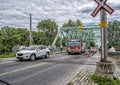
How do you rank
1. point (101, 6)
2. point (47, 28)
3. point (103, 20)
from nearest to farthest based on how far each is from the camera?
point (101, 6) → point (103, 20) → point (47, 28)

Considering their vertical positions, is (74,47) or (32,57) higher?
(74,47)

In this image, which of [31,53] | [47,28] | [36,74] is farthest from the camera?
[47,28]

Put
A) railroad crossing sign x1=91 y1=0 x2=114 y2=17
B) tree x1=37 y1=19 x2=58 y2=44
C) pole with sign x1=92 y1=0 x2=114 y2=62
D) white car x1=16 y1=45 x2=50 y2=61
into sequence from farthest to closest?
1. tree x1=37 y1=19 x2=58 y2=44
2. white car x1=16 y1=45 x2=50 y2=61
3. pole with sign x1=92 y1=0 x2=114 y2=62
4. railroad crossing sign x1=91 y1=0 x2=114 y2=17

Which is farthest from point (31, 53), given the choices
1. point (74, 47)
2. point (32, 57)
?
point (74, 47)

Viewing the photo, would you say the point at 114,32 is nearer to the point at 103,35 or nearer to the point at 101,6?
the point at 103,35

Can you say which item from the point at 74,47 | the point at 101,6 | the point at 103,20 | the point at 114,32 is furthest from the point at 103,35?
the point at 114,32

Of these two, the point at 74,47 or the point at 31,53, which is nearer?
the point at 31,53

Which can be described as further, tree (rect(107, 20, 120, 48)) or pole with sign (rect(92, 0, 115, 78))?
tree (rect(107, 20, 120, 48))

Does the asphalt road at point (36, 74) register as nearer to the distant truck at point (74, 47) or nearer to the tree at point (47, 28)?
the distant truck at point (74, 47)

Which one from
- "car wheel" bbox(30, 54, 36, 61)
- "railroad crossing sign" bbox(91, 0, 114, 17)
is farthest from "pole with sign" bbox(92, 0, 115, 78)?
"car wheel" bbox(30, 54, 36, 61)

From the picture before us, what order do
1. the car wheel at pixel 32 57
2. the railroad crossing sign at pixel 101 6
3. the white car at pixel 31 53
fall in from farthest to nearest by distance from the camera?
the car wheel at pixel 32 57, the white car at pixel 31 53, the railroad crossing sign at pixel 101 6

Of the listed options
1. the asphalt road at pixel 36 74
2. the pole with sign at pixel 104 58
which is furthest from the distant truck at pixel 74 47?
the pole with sign at pixel 104 58

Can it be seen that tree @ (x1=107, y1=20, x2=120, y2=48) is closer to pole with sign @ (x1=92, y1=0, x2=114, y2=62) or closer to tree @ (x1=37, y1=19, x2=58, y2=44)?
tree @ (x1=37, y1=19, x2=58, y2=44)

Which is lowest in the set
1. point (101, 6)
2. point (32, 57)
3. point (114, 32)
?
point (32, 57)
